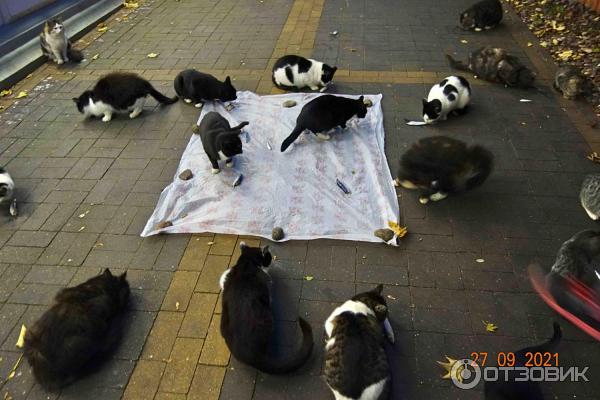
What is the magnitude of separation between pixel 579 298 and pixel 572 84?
392 centimetres

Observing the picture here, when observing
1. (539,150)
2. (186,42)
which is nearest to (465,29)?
(539,150)

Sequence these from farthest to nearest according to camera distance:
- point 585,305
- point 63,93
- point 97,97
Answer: point 63,93 → point 97,97 → point 585,305

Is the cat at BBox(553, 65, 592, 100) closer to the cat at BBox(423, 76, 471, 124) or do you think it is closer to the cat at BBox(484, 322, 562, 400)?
the cat at BBox(423, 76, 471, 124)

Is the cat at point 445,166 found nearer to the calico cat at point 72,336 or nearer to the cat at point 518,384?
the cat at point 518,384

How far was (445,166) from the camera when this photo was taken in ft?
14.0

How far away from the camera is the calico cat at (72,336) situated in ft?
10.1

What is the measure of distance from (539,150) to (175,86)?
531cm

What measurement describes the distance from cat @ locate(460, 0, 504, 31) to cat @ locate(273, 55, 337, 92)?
139 inches

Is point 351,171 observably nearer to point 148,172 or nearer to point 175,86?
point 148,172

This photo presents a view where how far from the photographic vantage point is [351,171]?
5.04 m

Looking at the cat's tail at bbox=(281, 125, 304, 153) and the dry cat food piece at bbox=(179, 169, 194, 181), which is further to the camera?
the cat's tail at bbox=(281, 125, 304, 153)

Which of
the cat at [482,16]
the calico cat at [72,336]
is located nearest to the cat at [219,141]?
the calico cat at [72,336]

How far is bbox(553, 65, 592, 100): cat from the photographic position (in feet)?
19.2

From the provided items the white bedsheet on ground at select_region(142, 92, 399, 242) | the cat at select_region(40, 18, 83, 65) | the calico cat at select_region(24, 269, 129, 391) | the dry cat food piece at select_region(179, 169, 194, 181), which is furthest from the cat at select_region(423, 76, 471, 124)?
the cat at select_region(40, 18, 83, 65)
